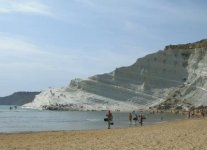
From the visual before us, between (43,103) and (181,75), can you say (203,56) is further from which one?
(43,103)

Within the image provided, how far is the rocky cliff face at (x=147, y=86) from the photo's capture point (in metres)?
119

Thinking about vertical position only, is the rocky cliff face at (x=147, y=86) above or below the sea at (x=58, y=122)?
above

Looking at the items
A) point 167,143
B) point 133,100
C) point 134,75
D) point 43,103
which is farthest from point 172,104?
point 167,143

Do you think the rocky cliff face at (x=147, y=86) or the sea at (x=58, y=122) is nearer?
the sea at (x=58, y=122)

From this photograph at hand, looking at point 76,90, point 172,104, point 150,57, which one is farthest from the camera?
point 150,57

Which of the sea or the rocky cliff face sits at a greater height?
the rocky cliff face

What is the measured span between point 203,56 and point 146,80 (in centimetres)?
1836

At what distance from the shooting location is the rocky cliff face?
4691 inches

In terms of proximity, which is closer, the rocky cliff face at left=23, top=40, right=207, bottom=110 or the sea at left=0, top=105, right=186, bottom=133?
the sea at left=0, top=105, right=186, bottom=133

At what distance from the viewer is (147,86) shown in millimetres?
130750

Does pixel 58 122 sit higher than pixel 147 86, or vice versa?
pixel 147 86

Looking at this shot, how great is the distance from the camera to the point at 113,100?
12194cm

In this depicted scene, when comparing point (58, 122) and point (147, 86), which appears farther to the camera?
point (147, 86)

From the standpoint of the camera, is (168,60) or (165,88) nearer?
(165,88)
